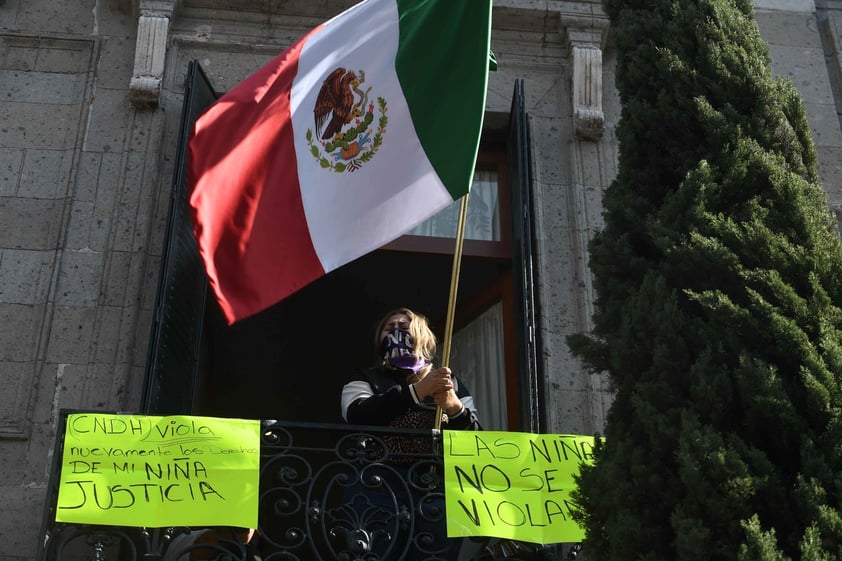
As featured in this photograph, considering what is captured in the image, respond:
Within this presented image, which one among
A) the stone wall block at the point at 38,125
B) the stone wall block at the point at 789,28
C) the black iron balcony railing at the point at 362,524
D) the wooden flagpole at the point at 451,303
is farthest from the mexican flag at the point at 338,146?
the stone wall block at the point at 789,28

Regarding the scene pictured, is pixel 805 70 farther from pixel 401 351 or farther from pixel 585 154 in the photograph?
pixel 401 351

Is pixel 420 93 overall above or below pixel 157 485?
above

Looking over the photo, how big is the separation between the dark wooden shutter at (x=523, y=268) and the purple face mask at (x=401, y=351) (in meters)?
0.75

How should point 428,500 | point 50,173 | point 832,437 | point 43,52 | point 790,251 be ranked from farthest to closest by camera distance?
point 43,52, point 50,173, point 428,500, point 790,251, point 832,437

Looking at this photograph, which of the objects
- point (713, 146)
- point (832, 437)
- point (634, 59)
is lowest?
point (832, 437)

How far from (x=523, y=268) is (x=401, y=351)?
4.14 feet

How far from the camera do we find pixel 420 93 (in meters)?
6.84

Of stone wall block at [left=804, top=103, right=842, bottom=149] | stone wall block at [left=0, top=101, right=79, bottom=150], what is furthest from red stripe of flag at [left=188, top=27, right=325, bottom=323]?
stone wall block at [left=804, top=103, right=842, bottom=149]

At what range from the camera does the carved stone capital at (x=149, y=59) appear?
8.52m

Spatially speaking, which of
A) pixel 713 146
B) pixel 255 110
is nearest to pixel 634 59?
pixel 713 146

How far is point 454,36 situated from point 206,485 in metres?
2.58

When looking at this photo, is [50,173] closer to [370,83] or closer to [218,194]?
[218,194]

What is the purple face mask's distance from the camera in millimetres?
6883

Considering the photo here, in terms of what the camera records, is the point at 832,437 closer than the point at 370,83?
Yes
